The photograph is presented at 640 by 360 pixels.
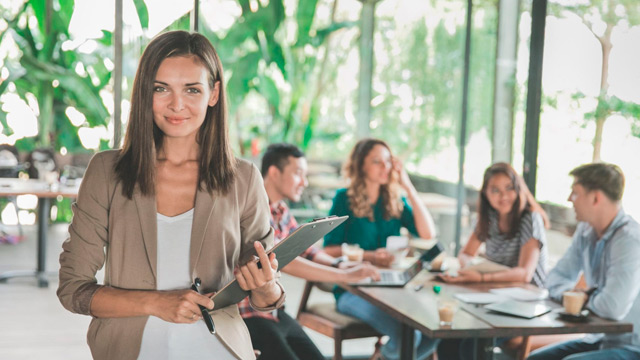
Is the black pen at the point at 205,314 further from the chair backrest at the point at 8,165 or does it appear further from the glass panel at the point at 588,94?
the chair backrest at the point at 8,165

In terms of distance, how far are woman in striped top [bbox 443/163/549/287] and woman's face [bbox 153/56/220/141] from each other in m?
2.22

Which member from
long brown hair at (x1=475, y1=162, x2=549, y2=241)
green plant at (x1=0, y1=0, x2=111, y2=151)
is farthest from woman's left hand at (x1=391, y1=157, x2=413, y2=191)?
green plant at (x1=0, y1=0, x2=111, y2=151)

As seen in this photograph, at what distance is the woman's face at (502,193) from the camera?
139 inches

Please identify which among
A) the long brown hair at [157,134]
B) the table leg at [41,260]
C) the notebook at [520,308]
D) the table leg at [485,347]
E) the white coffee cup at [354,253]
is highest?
the long brown hair at [157,134]

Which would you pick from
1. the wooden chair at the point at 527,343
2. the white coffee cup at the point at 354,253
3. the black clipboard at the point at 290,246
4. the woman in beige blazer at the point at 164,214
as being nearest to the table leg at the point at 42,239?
the white coffee cup at the point at 354,253

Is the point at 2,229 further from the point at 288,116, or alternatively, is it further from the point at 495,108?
the point at 495,108

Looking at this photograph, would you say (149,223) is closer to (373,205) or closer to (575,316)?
(575,316)

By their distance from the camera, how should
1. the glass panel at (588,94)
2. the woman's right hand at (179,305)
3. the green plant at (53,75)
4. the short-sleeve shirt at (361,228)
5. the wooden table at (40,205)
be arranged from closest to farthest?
1. the woman's right hand at (179,305)
2. the short-sleeve shirt at (361,228)
3. the glass panel at (588,94)
4. the wooden table at (40,205)
5. the green plant at (53,75)

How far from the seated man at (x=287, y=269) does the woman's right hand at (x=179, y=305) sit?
4.18ft

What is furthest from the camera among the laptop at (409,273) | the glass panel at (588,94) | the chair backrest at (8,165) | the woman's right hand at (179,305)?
the chair backrest at (8,165)

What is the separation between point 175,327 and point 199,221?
0.24 m

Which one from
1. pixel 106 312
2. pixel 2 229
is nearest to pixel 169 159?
pixel 106 312

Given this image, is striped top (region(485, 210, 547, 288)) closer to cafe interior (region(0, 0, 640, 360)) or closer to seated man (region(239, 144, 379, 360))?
cafe interior (region(0, 0, 640, 360))

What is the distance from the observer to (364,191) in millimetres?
3832
